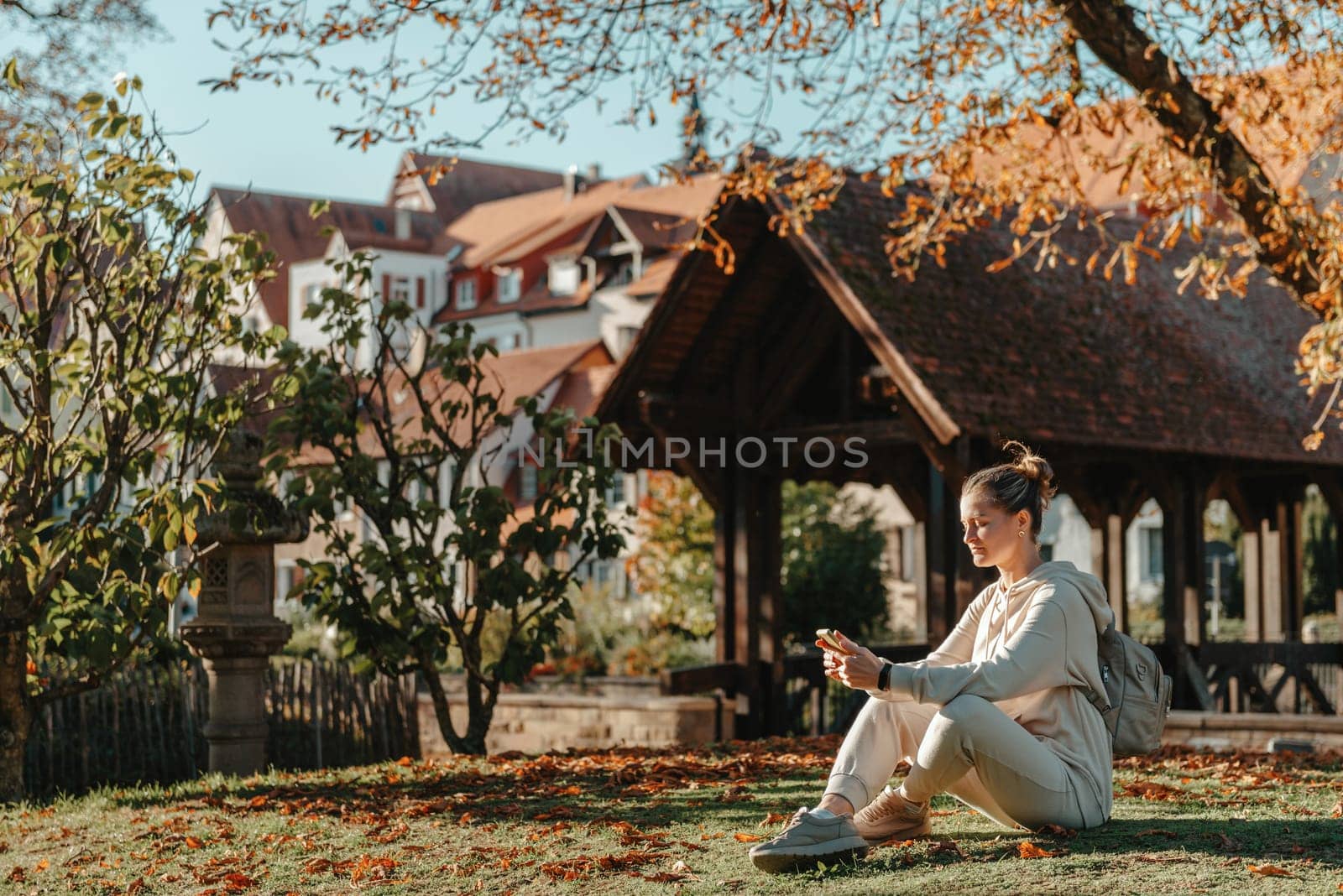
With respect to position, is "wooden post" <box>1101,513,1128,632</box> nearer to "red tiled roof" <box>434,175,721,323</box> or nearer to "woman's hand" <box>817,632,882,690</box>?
"woman's hand" <box>817,632,882,690</box>

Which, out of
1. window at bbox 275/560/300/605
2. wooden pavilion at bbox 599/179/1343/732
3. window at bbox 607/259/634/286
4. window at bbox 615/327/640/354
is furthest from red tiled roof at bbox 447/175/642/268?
wooden pavilion at bbox 599/179/1343/732

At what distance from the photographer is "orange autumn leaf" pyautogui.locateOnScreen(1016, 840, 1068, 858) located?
5.79m

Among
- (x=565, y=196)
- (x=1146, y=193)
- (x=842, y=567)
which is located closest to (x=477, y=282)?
(x=565, y=196)

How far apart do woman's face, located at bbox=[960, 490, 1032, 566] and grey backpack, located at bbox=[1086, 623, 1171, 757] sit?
18.0 inches

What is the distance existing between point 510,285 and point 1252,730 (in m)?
51.5

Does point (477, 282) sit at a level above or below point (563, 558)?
above

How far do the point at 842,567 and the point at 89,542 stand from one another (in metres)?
20.7

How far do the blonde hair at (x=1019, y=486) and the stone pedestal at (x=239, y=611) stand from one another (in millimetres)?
6390

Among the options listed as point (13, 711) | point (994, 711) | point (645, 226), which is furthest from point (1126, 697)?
point (645, 226)

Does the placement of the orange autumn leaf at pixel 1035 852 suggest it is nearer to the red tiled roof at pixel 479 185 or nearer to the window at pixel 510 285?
the window at pixel 510 285

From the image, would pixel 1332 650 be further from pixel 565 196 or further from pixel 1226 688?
pixel 565 196

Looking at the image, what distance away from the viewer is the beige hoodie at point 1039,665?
5.73m

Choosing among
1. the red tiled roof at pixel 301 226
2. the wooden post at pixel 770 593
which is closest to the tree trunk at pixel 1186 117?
the wooden post at pixel 770 593

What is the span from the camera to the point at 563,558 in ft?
141
